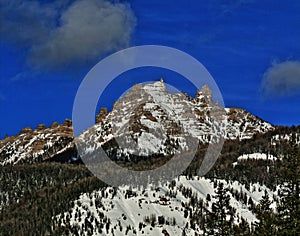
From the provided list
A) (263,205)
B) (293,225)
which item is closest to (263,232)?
(263,205)

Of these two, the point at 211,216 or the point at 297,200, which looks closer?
the point at 297,200

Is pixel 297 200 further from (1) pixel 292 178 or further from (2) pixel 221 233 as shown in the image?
(2) pixel 221 233

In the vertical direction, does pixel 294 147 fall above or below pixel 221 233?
above

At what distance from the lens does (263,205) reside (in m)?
80.6

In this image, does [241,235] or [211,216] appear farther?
[241,235]

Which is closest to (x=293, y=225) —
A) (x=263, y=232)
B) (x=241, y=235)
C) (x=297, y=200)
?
(x=297, y=200)

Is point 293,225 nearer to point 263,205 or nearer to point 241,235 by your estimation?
point 263,205

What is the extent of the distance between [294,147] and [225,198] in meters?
13.9

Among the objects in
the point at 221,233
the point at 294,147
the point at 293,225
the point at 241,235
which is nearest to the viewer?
the point at 293,225

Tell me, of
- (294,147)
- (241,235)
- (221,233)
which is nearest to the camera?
(294,147)

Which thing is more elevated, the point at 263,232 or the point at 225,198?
the point at 225,198

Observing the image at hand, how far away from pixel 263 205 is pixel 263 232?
453 cm

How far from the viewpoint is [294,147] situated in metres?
67.9

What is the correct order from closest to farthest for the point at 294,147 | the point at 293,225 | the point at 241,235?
the point at 293,225 < the point at 294,147 < the point at 241,235
